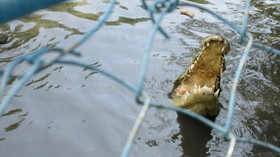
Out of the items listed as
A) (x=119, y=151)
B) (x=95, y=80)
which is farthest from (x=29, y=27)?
(x=119, y=151)

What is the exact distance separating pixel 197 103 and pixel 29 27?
2.95 metres

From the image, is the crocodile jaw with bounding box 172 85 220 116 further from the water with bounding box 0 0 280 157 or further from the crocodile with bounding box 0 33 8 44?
the crocodile with bounding box 0 33 8 44

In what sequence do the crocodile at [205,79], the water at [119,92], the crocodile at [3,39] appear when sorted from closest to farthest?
the crocodile at [205,79] < the water at [119,92] < the crocodile at [3,39]

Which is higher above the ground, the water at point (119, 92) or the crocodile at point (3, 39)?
the crocodile at point (3, 39)

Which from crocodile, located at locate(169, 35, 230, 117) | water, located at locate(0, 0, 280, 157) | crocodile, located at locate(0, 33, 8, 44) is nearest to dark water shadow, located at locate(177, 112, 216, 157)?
water, located at locate(0, 0, 280, 157)

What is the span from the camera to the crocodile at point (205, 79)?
3584mm

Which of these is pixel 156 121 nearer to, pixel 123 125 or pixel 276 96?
pixel 123 125

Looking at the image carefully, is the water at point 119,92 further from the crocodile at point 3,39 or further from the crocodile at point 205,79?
the crocodile at point 205,79

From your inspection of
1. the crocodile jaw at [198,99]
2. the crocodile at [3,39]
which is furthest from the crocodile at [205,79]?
the crocodile at [3,39]

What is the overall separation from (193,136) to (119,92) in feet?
3.30

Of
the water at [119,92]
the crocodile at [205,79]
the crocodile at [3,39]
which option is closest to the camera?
the crocodile at [205,79]

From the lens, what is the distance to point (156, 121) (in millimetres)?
4074

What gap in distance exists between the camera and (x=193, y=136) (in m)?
3.97

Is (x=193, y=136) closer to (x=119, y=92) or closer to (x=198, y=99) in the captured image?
(x=198, y=99)
